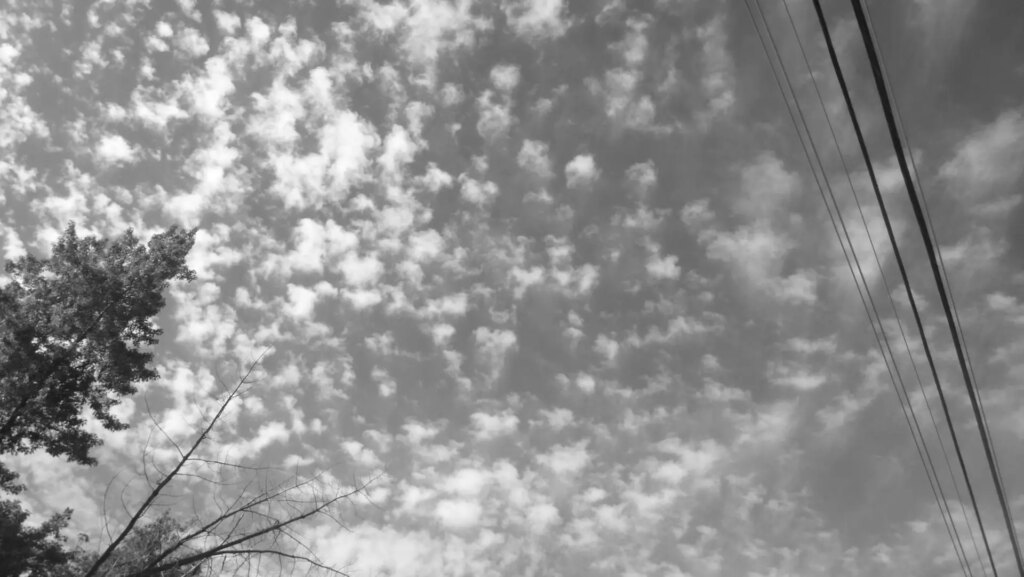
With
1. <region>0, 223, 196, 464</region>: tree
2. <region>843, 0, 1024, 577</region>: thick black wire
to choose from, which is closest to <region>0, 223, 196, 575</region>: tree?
<region>0, 223, 196, 464</region>: tree

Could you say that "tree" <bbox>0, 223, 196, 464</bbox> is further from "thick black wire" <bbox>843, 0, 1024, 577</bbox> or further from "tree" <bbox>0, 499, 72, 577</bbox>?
"thick black wire" <bbox>843, 0, 1024, 577</bbox>

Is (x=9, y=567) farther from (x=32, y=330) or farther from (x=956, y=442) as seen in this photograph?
(x=956, y=442)

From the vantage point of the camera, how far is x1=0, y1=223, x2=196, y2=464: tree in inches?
617

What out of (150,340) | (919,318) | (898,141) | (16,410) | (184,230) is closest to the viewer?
(898,141)

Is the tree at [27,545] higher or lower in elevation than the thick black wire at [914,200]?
lower

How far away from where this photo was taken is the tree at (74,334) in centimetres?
1566

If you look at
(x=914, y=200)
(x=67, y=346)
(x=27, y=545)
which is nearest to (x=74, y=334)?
(x=67, y=346)

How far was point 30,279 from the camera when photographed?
680 inches

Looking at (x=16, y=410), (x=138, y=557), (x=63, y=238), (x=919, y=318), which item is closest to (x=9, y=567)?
(x=16, y=410)

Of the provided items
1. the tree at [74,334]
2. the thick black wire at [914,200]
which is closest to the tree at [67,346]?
the tree at [74,334]

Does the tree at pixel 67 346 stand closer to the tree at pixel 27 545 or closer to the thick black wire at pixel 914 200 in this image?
the tree at pixel 27 545

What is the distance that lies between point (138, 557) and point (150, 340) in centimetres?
1565

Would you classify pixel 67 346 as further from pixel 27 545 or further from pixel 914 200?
pixel 914 200

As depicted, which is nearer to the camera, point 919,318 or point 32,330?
point 919,318
